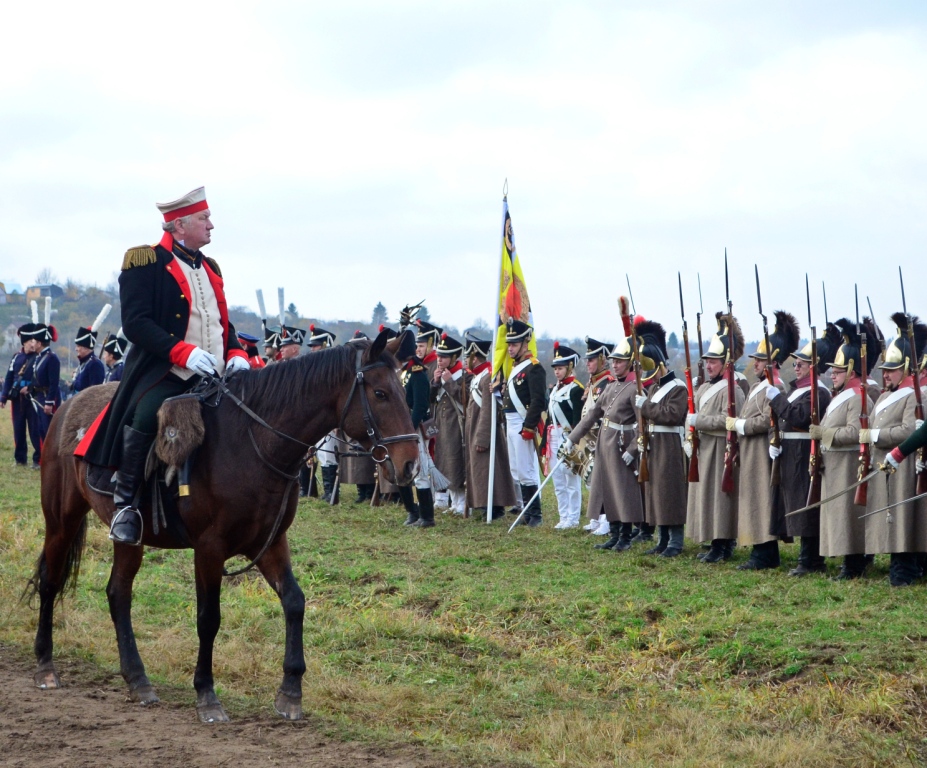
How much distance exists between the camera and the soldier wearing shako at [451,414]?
15.0m

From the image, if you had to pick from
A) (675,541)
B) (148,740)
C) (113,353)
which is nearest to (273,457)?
(148,740)

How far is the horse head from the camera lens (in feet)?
19.0

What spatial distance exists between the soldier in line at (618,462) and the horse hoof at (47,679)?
6144 mm

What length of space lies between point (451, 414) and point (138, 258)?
29.5ft

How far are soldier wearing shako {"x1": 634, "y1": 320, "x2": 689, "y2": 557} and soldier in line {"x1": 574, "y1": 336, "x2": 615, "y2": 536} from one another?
47.0 inches

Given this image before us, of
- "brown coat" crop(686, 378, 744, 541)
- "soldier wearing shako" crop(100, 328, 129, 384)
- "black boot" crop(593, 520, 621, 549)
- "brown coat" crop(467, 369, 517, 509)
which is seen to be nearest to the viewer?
"brown coat" crop(686, 378, 744, 541)

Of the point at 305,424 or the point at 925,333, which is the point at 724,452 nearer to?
the point at 925,333

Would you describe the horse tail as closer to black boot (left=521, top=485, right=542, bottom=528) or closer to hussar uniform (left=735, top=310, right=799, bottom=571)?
hussar uniform (left=735, top=310, right=799, bottom=571)

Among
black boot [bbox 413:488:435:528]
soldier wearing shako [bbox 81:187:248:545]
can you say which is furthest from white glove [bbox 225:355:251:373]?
black boot [bbox 413:488:435:528]

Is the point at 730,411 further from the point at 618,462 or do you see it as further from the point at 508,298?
the point at 508,298

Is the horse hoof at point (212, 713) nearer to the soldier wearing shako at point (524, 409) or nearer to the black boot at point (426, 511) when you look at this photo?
the black boot at point (426, 511)

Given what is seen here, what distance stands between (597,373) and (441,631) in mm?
5439

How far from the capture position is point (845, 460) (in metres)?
9.69

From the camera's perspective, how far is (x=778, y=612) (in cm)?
850
